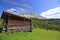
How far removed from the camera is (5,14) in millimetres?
22344

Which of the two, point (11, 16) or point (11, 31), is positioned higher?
point (11, 16)

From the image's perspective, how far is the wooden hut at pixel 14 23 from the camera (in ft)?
73.2

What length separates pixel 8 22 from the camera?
2250cm

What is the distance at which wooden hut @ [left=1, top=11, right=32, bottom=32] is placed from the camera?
22.3 m

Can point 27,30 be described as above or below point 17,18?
below

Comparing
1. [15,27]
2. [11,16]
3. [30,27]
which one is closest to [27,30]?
[30,27]

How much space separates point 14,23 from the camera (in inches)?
918

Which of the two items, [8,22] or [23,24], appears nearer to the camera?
[8,22]

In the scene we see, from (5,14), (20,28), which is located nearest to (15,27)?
(20,28)

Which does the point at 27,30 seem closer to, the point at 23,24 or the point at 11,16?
the point at 23,24

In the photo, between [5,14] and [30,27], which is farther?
[30,27]

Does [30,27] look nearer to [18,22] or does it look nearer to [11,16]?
[18,22]

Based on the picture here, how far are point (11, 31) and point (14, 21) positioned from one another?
5.71 ft

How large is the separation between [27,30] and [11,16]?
4.01 m
